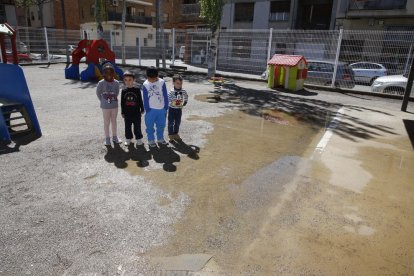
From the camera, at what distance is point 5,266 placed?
106 inches

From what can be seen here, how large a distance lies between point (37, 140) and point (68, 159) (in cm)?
127

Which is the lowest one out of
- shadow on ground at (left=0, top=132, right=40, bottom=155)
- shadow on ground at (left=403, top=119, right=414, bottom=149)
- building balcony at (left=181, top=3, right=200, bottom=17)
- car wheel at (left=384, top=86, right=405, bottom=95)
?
shadow on ground at (left=0, top=132, right=40, bottom=155)

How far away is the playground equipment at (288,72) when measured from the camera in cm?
1266

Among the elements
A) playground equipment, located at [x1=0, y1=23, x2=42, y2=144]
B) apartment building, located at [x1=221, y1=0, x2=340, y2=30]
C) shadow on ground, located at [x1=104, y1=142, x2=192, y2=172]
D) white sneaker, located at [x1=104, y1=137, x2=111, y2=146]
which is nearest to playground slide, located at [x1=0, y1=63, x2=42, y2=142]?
playground equipment, located at [x1=0, y1=23, x2=42, y2=144]

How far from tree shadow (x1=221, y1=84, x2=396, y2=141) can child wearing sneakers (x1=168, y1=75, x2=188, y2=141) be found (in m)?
3.13

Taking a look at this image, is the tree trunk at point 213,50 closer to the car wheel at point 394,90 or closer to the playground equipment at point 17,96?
the car wheel at point 394,90

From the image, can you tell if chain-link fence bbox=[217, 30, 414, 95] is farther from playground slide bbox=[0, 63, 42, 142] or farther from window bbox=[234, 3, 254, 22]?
window bbox=[234, 3, 254, 22]

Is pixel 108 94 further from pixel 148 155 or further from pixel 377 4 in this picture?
pixel 377 4

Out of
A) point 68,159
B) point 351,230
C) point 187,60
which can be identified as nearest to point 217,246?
point 351,230

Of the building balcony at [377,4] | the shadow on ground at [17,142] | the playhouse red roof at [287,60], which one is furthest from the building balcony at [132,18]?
the shadow on ground at [17,142]

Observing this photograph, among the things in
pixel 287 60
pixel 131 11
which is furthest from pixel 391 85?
pixel 131 11

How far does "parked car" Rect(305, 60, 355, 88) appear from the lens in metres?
14.2

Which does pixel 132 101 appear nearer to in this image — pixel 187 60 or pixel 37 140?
pixel 37 140

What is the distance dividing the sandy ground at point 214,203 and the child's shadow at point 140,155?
17 mm
